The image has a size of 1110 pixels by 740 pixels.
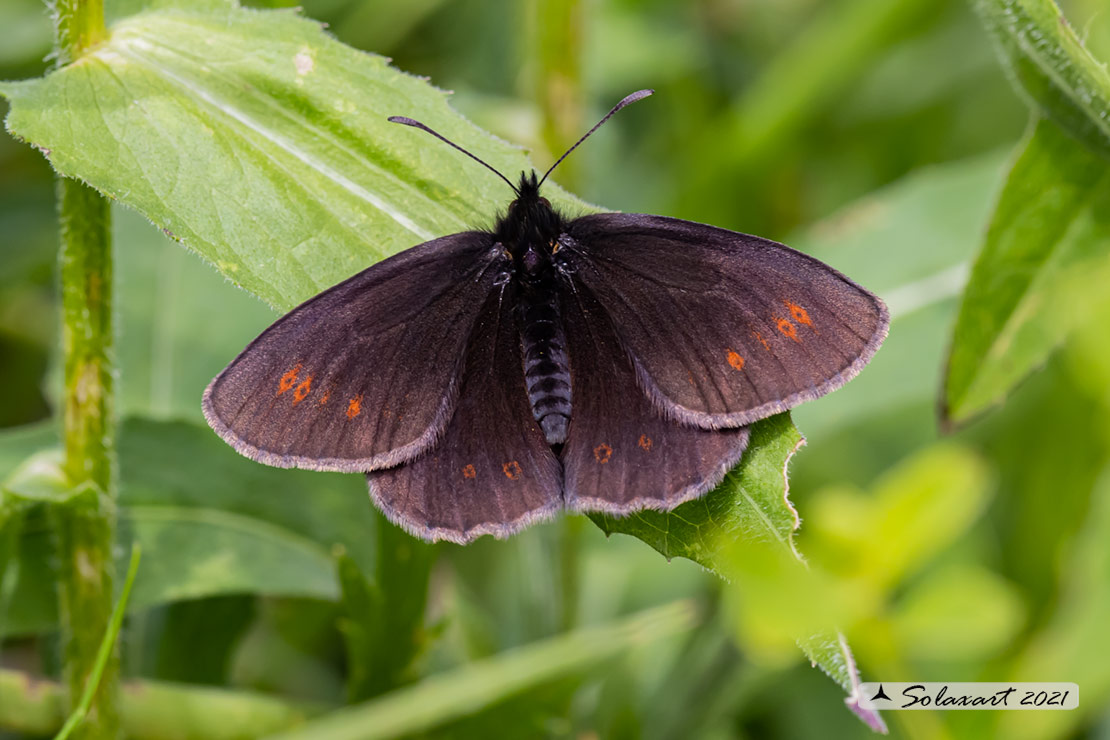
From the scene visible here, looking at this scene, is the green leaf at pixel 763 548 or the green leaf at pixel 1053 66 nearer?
the green leaf at pixel 763 548

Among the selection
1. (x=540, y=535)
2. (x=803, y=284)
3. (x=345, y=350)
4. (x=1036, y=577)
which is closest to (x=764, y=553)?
(x=803, y=284)

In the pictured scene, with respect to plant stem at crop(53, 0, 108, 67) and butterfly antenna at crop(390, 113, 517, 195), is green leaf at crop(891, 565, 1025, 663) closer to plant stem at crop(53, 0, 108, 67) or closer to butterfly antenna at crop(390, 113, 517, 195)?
butterfly antenna at crop(390, 113, 517, 195)

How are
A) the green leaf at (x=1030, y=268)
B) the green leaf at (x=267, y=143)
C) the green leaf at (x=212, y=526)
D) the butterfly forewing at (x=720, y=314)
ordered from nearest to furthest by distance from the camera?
1. the green leaf at (x=267, y=143)
2. the butterfly forewing at (x=720, y=314)
3. the green leaf at (x=1030, y=268)
4. the green leaf at (x=212, y=526)

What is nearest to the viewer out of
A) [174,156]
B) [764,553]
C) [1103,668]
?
[764,553]

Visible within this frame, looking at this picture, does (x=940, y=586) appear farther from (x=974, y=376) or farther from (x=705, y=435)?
(x=974, y=376)

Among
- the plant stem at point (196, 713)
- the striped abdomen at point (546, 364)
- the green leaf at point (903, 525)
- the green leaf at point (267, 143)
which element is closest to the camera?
the green leaf at point (903, 525)

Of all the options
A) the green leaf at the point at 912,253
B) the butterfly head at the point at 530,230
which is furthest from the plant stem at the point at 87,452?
the green leaf at the point at 912,253

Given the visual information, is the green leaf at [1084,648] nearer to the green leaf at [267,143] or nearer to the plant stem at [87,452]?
the green leaf at [267,143]
